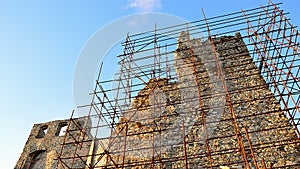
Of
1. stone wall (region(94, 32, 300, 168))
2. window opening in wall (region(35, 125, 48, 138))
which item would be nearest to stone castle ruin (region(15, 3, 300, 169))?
stone wall (region(94, 32, 300, 168))

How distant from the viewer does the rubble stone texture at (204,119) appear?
6.85 meters

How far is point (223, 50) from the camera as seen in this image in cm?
1012

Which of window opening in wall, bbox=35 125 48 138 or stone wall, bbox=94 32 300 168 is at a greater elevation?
window opening in wall, bbox=35 125 48 138

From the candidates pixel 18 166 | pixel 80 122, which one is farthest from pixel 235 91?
pixel 18 166

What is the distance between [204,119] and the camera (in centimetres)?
789

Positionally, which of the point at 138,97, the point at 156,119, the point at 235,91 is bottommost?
the point at 156,119

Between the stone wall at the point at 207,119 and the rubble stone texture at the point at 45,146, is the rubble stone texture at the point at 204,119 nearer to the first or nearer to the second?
the stone wall at the point at 207,119

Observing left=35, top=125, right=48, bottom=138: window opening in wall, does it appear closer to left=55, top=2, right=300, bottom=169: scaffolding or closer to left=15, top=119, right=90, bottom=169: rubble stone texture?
left=15, top=119, right=90, bottom=169: rubble stone texture

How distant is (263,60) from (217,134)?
3.25m

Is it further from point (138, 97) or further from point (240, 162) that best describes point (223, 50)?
point (240, 162)

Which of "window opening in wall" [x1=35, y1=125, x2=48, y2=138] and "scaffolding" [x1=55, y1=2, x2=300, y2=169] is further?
"window opening in wall" [x1=35, y1=125, x2=48, y2=138]

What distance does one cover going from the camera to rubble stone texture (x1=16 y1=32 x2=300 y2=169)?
22.5ft

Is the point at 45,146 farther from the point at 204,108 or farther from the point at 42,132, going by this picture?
the point at 204,108

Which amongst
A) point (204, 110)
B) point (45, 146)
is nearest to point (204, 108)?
point (204, 110)
